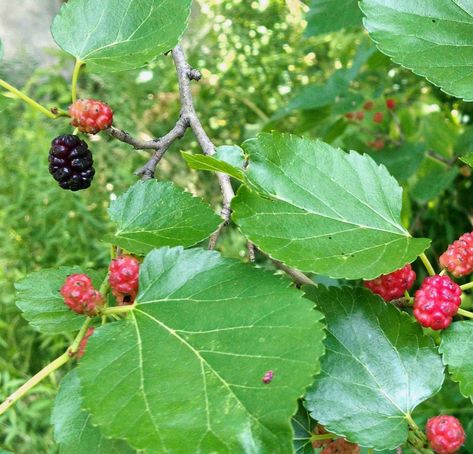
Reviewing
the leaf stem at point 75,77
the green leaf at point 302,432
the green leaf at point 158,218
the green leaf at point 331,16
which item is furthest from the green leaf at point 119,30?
the green leaf at point 331,16

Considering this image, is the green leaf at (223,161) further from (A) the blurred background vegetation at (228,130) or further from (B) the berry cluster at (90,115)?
(A) the blurred background vegetation at (228,130)

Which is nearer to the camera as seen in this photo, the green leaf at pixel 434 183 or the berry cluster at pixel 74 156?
the berry cluster at pixel 74 156

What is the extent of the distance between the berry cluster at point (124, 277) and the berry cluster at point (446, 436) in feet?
0.79

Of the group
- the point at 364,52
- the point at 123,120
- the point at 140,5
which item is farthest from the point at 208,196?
the point at 140,5

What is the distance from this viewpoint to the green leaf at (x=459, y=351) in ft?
1.64

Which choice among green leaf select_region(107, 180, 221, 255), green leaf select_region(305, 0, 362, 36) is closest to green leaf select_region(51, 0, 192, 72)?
green leaf select_region(107, 180, 221, 255)

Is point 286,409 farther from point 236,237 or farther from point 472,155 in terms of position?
point 236,237

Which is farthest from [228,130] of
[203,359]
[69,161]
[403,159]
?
[203,359]

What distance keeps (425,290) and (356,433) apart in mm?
114

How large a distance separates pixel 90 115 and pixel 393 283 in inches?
11.2

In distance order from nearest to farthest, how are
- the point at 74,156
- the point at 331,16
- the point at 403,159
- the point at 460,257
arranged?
the point at 460,257 → the point at 74,156 → the point at 331,16 → the point at 403,159

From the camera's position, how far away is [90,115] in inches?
23.2

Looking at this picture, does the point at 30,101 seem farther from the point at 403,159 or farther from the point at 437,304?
the point at 403,159

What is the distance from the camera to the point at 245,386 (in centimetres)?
41
